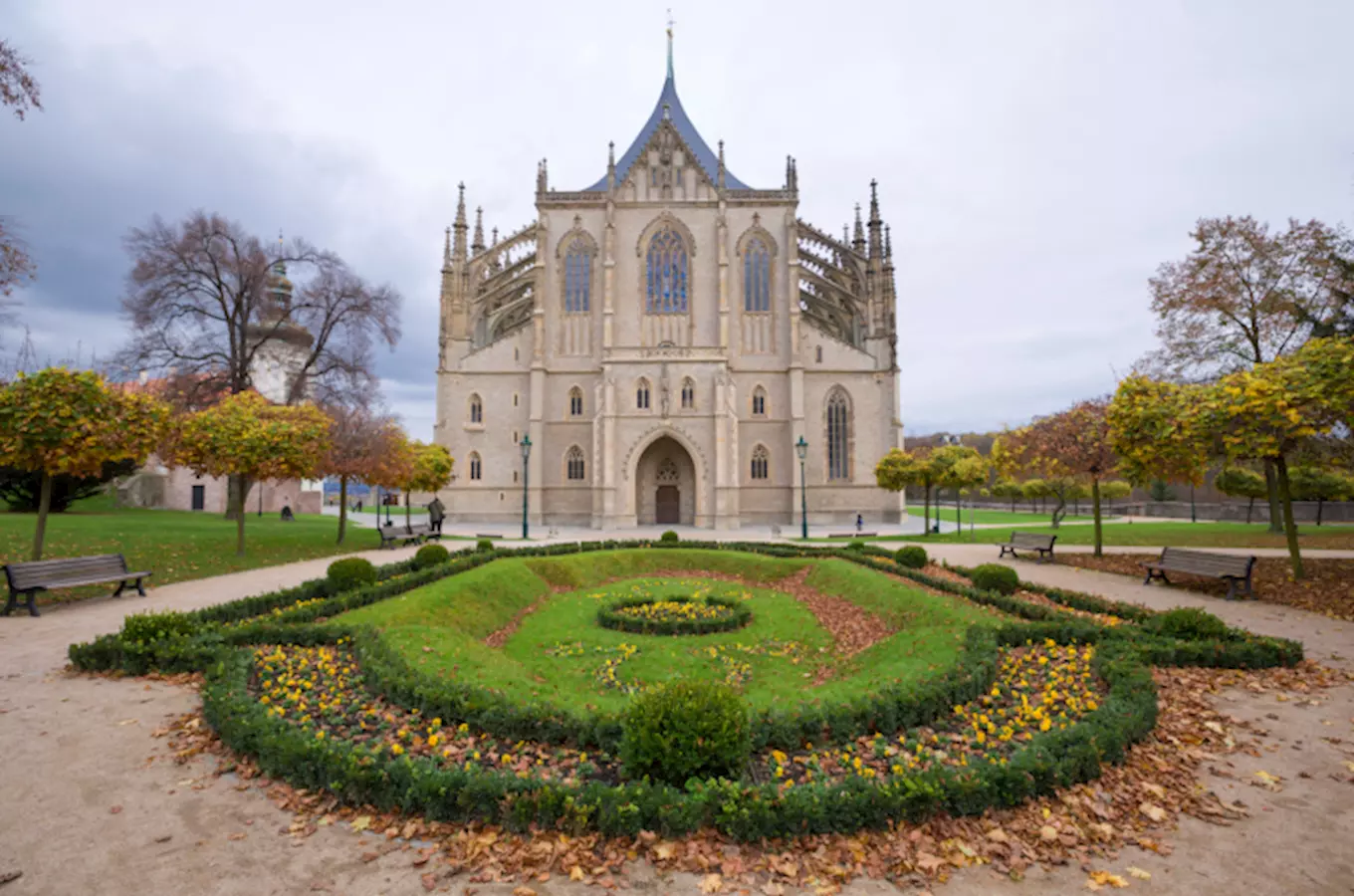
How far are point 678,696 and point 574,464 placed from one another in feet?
112

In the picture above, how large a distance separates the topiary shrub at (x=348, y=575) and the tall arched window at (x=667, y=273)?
28932 millimetres

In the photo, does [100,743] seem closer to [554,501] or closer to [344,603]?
[344,603]

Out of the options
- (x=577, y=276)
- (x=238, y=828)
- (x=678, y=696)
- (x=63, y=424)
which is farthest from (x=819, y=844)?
(x=577, y=276)

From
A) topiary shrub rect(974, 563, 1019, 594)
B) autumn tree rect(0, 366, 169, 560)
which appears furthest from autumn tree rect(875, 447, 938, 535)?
autumn tree rect(0, 366, 169, 560)

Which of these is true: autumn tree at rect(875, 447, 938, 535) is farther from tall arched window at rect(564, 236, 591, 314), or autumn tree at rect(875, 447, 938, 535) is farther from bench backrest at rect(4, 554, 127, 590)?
bench backrest at rect(4, 554, 127, 590)

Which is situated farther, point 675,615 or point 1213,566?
point 1213,566

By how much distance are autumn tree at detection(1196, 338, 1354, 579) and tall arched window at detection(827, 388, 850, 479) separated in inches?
1017

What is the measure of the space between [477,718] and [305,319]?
34.0 metres

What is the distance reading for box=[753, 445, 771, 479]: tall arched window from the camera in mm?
38469

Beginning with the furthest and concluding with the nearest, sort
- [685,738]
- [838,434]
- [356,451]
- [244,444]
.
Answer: [838,434], [356,451], [244,444], [685,738]

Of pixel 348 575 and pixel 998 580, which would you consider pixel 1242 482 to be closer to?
pixel 998 580

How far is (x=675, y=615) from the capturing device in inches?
472

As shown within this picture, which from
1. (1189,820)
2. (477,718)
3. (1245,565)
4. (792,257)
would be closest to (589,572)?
(477,718)

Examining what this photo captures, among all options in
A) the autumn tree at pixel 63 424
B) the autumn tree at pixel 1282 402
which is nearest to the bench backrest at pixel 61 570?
the autumn tree at pixel 63 424
